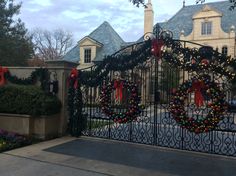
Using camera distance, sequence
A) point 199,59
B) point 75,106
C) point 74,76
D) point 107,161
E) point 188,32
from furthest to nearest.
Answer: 1. point 188,32
2. point 75,106
3. point 74,76
4. point 199,59
5. point 107,161

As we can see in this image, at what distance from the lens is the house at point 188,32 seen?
86.6ft

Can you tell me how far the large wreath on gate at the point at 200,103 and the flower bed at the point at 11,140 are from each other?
12.5 ft

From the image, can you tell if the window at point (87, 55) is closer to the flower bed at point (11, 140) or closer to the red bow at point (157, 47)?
the flower bed at point (11, 140)

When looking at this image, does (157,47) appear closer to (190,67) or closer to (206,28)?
(190,67)

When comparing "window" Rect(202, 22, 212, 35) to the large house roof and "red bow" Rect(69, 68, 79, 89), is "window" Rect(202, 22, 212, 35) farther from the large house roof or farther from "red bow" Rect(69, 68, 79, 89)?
"red bow" Rect(69, 68, 79, 89)

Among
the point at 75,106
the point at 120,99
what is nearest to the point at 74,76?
the point at 75,106

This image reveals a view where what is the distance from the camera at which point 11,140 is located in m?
7.77

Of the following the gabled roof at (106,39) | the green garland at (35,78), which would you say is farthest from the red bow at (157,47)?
the gabled roof at (106,39)

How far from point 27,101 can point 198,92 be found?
456 centimetres

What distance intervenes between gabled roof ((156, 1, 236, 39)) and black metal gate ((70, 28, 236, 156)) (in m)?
20.5

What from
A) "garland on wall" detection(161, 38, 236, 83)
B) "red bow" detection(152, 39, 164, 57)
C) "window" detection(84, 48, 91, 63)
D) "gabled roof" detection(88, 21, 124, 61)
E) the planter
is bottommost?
the planter

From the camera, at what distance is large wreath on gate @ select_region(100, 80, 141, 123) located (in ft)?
26.4

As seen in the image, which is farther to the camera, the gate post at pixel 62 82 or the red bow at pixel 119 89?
the gate post at pixel 62 82

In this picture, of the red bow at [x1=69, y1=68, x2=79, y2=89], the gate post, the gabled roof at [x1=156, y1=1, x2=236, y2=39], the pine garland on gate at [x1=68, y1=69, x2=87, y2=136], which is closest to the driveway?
the pine garland on gate at [x1=68, y1=69, x2=87, y2=136]
